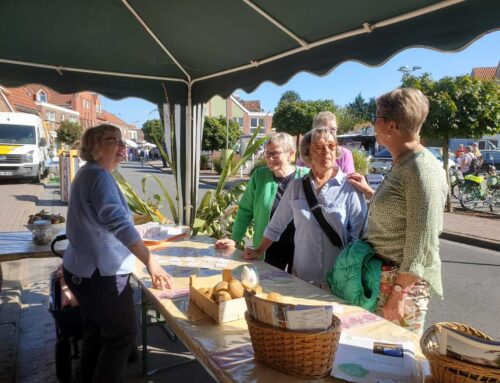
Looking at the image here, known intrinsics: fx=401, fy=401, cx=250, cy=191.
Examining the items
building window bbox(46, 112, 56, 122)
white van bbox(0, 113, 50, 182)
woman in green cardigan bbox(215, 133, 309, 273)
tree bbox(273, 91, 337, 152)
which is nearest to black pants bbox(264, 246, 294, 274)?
woman in green cardigan bbox(215, 133, 309, 273)

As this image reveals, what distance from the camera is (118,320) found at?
6.65 feet

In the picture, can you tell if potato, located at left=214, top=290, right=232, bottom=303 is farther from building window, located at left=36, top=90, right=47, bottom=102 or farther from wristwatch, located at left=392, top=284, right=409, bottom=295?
building window, located at left=36, top=90, right=47, bottom=102

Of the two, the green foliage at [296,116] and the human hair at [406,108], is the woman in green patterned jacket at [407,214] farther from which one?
the green foliage at [296,116]

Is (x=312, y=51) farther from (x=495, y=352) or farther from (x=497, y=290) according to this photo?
(x=497, y=290)

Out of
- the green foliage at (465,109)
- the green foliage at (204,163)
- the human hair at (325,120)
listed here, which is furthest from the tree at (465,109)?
the green foliage at (204,163)

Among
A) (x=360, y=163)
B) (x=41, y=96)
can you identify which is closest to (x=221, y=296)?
(x=360, y=163)

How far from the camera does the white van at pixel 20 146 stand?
15.8 meters

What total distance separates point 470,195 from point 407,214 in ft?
36.3

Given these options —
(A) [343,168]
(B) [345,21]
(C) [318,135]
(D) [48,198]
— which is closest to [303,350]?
(C) [318,135]

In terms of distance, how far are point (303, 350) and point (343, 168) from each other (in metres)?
2.08

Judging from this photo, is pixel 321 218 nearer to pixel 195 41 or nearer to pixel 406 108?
pixel 406 108

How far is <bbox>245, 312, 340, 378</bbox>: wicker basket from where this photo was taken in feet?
3.77

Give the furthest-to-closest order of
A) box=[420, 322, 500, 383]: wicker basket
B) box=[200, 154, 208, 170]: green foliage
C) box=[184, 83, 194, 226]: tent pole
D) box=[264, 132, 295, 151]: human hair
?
box=[200, 154, 208, 170]: green foliage < box=[184, 83, 194, 226]: tent pole < box=[264, 132, 295, 151]: human hair < box=[420, 322, 500, 383]: wicker basket

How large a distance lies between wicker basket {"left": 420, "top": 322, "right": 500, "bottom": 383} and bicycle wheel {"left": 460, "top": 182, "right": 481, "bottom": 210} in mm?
11388
